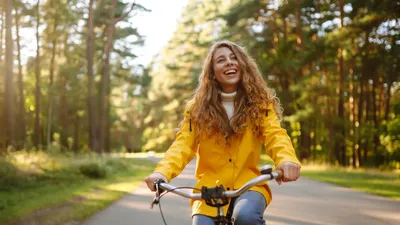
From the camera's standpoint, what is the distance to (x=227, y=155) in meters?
3.59

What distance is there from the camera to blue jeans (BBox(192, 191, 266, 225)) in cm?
307

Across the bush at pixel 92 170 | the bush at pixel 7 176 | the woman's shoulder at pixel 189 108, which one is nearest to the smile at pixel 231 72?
the woman's shoulder at pixel 189 108

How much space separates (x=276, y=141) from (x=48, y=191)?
12.6 m

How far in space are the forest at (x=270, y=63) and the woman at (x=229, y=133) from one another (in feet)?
46.9

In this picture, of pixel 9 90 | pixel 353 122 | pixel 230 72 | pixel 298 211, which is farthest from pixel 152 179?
pixel 353 122

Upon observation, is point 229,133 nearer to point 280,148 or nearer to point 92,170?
point 280,148

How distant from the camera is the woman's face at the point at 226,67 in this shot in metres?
3.86

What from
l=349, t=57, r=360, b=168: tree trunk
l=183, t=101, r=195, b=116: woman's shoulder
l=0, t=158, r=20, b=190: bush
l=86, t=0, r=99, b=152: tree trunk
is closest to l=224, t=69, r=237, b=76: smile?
l=183, t=101, r=195, b=116: woman's shoulder

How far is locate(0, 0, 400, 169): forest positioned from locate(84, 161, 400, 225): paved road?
625cm

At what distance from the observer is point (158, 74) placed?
75.2 m

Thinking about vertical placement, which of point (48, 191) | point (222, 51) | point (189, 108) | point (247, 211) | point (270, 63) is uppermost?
point (270, 63)

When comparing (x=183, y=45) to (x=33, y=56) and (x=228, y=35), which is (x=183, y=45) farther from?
(x=33, y=56)

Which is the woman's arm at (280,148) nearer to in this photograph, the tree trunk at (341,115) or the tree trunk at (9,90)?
the tree trunk at (9,90)

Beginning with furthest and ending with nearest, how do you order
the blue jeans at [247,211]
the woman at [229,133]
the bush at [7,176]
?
the bush at [7,176] < the woman at [229,133] < the blue jeans at [247,211]
